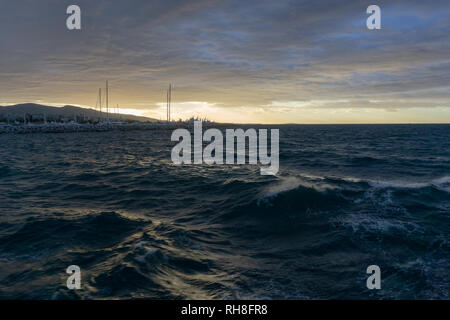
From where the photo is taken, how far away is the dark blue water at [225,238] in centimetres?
649

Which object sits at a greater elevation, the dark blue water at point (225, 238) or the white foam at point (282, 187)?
the white foam at point (282, 187)

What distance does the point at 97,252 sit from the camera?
26.9 ft

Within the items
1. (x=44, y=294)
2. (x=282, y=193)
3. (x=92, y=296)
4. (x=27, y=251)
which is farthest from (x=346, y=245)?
(x=27, y=251)

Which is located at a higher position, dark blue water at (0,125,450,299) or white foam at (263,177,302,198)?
white foam at (263,177,302,198)

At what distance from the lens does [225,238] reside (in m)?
9.58

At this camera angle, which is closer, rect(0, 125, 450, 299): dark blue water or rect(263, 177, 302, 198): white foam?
rect(0, 125, 450, 299): dark blue water

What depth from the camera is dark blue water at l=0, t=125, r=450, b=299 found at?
6.49m

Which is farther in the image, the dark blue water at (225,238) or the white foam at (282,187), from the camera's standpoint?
the white foam at (282,187)

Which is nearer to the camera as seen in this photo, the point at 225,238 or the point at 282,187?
the point at 225,238

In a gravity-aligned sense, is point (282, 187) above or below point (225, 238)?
above

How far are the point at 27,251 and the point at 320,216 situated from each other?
10.7 meters
